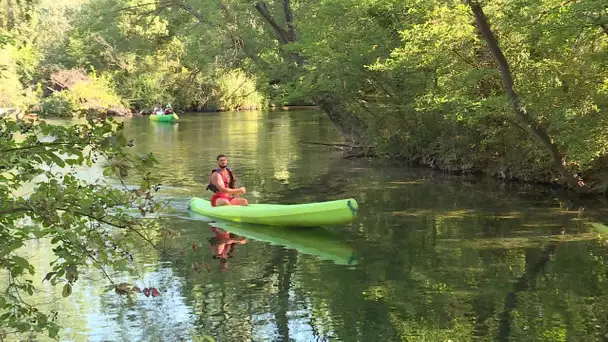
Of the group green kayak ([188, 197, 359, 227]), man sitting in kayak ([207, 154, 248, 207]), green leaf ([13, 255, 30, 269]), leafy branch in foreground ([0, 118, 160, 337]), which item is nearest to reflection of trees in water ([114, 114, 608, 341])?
green kayak ([188, 197, 359, 227])

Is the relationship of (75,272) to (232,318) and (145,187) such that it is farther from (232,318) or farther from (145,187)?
(232,318)

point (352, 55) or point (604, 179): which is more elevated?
point (352, 55)

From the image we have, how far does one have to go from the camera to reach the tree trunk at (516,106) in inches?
457

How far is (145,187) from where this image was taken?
9.86ft

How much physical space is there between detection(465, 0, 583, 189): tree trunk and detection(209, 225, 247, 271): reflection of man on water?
17.6ft

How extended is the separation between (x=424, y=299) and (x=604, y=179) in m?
7.58

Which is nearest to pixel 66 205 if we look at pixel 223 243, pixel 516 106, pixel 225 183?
pixel 223 243

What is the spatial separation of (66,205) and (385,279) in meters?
5.36

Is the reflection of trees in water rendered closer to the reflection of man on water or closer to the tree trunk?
the reflection of man on water

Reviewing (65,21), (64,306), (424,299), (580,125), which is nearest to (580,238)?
(580,125)

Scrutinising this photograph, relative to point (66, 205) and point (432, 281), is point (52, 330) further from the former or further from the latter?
point (432, 281)

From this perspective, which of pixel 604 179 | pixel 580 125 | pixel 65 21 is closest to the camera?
pixel 580 125

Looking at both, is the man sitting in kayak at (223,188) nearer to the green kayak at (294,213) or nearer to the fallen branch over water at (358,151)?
the green kayak at (294,213)

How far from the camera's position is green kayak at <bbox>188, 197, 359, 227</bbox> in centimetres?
981
